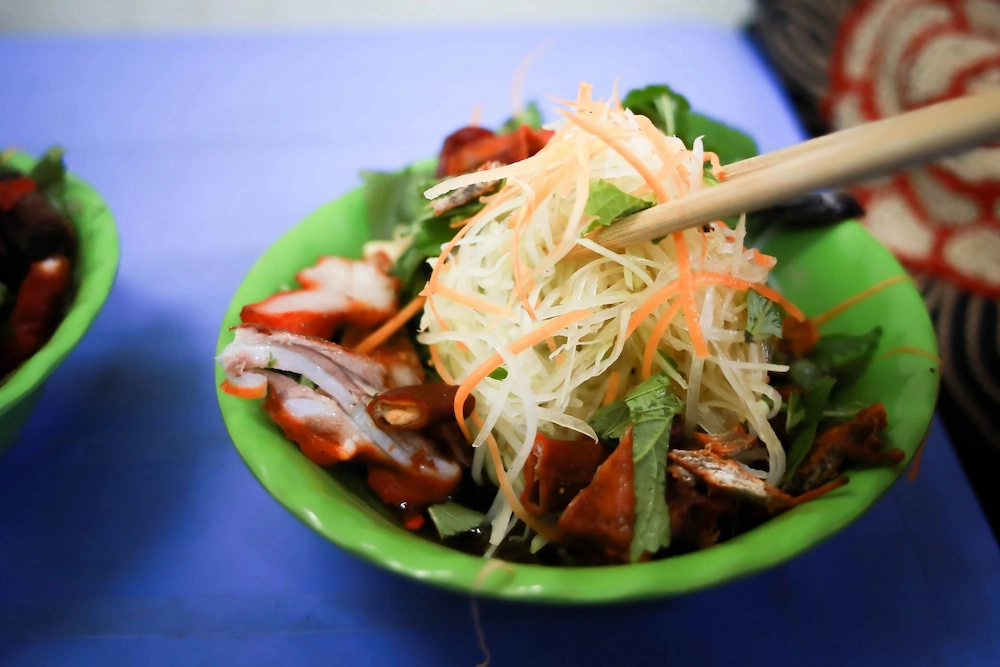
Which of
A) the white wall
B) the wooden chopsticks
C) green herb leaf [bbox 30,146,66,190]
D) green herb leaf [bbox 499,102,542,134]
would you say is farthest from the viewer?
the white wall

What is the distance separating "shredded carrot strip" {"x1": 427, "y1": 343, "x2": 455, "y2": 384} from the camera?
35.6 inches

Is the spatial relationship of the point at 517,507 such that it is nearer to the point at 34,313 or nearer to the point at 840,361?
the point at 840,361

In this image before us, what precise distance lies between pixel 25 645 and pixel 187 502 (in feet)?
0.84

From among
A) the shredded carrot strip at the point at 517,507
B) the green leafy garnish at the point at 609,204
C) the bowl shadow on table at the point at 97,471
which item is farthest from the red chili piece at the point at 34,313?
the green leafy garnish at the point at 609,204

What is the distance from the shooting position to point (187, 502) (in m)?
1.00

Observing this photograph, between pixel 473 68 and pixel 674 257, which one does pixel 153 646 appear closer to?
pixel 674 257

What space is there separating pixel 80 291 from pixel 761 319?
99 cm

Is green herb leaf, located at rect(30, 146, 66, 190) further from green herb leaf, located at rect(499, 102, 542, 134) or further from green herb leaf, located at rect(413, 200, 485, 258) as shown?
green herb leaf, located at rect(499, 102, 542, 134)

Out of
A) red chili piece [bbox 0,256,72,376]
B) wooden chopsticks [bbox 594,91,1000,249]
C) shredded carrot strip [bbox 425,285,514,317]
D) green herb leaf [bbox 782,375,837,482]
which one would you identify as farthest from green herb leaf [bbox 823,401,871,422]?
red chili piece [bbox 0,256,72,376]

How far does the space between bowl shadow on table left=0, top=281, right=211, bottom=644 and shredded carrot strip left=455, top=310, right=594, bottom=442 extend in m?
0.54

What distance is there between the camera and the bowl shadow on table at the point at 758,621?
845 mm

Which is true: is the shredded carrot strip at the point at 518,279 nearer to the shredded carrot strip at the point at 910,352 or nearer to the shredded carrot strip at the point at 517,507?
the shredded carrot strip at the point at 517,507

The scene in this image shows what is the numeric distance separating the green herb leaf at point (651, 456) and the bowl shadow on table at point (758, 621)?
0.19 meters

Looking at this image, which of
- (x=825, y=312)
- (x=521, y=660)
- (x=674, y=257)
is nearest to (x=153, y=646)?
(x=521, y=660)
